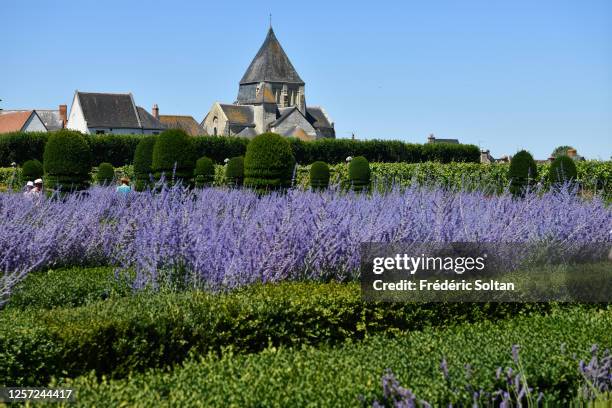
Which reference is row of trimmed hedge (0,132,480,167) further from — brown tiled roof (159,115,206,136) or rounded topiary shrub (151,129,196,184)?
brown tiled roof (159,115,206,136)

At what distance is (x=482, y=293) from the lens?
237 inches

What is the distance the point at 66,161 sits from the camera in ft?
45.1

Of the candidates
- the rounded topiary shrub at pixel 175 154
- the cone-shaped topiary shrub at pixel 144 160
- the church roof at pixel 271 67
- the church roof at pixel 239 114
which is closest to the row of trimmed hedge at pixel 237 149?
the cone-shaped topiary shrub at pixel 144 160

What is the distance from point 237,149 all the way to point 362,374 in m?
43.5

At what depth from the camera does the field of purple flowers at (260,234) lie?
608cm

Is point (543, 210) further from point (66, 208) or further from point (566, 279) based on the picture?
point (66, 208)

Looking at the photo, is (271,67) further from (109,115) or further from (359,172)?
(359,172)

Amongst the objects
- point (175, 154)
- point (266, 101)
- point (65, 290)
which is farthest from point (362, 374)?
point (266, 101)

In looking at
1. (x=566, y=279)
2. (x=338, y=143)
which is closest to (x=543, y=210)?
(x=566, y=279)

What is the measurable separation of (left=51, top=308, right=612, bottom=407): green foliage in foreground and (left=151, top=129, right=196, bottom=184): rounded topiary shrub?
33.1 feet

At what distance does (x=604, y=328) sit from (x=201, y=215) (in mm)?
3808

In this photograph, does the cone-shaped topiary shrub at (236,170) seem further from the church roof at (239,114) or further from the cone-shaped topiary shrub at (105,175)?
the church roof at (239,114)

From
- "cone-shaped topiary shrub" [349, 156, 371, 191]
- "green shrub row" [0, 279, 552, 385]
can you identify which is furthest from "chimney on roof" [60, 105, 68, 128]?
"green shrub row" [0, 279, 552, 385]

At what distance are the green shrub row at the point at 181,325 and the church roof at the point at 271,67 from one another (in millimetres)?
90534
